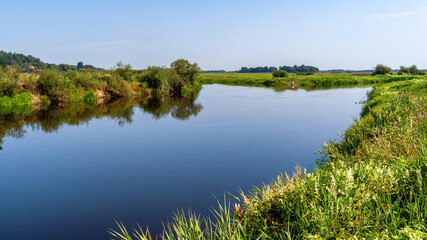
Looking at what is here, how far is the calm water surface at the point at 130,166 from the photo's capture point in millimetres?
6508

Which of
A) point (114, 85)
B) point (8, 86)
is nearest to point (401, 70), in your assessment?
point (114, 85)

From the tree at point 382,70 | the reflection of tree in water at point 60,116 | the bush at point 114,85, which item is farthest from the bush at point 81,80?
the tree at point 382,70

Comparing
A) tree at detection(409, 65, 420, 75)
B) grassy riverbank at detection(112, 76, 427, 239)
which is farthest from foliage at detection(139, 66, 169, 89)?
tree at detection(409, 65, 420, 75)

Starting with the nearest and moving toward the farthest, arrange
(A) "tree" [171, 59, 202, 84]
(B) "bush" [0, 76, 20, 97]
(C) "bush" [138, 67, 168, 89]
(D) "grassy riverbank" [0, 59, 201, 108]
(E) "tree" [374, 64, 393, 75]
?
(B) "bush" [0, 76, 20, 97] → (D) "grassy riverbank" [0, 59, 201, 108] → (C) "bush" [138, 67, 168, 89] → (A) "tree" [171, 59, 202, 84] → (E) "tree" [374, 64, 393, 75]

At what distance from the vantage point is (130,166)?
389 inches

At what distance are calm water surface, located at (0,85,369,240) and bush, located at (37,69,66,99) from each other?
6608 mm

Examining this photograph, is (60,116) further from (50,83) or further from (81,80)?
(81,80)

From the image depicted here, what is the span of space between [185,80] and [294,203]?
41877mm

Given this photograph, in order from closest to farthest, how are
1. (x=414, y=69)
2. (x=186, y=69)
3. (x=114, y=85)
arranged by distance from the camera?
1. (x=114, y=85)
2. (x=186, y=69)
3. (x=414, y=69)

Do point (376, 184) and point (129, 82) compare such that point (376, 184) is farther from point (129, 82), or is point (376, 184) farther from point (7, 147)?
point (129, 82)

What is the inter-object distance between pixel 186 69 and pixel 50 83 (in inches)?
931

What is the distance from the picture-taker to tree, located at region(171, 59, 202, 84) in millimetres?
43853

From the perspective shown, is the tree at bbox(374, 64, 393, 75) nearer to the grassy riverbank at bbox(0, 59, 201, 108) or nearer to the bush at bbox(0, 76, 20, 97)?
the grassy riverbank at bbox(0, 59, 201, 108)

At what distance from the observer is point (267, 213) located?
172 inches
